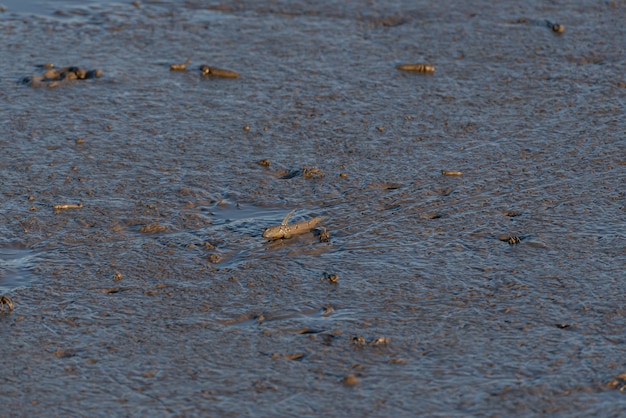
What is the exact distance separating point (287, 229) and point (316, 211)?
272 mm

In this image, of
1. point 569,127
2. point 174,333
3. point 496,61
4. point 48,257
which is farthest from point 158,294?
point 496,61

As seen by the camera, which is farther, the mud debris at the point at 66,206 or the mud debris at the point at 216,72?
the mud debris at the point at 216,72

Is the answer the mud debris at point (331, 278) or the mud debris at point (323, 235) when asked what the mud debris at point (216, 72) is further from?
the mud debris at point (331, 278)

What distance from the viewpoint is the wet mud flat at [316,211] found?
3.32m

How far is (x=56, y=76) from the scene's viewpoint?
19.3ft

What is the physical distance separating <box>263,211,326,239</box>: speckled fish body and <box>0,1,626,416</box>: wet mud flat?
31mm

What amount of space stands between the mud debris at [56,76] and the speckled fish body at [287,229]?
2.15 meters

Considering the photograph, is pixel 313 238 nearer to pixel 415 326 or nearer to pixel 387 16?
pixel 415 326

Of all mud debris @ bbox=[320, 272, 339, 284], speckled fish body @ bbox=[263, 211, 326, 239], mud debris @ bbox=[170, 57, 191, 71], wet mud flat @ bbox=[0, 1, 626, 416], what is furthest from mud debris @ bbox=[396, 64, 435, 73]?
mud debris @ bbox=[320, 272, 339, 284]

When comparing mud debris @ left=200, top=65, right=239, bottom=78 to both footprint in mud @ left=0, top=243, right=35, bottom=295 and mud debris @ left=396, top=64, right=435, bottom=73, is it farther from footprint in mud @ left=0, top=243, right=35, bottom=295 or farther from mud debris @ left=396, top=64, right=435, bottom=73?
footprint in mud @ left=0, top=243, right=35, bottom=295

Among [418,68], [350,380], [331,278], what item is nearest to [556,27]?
[418,68]

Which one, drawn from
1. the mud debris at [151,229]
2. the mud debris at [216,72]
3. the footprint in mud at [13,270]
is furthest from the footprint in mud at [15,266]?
the mud debris at [216,72]

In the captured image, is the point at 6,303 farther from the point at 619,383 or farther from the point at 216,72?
the point at 216,72

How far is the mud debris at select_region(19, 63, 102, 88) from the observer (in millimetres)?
5777
